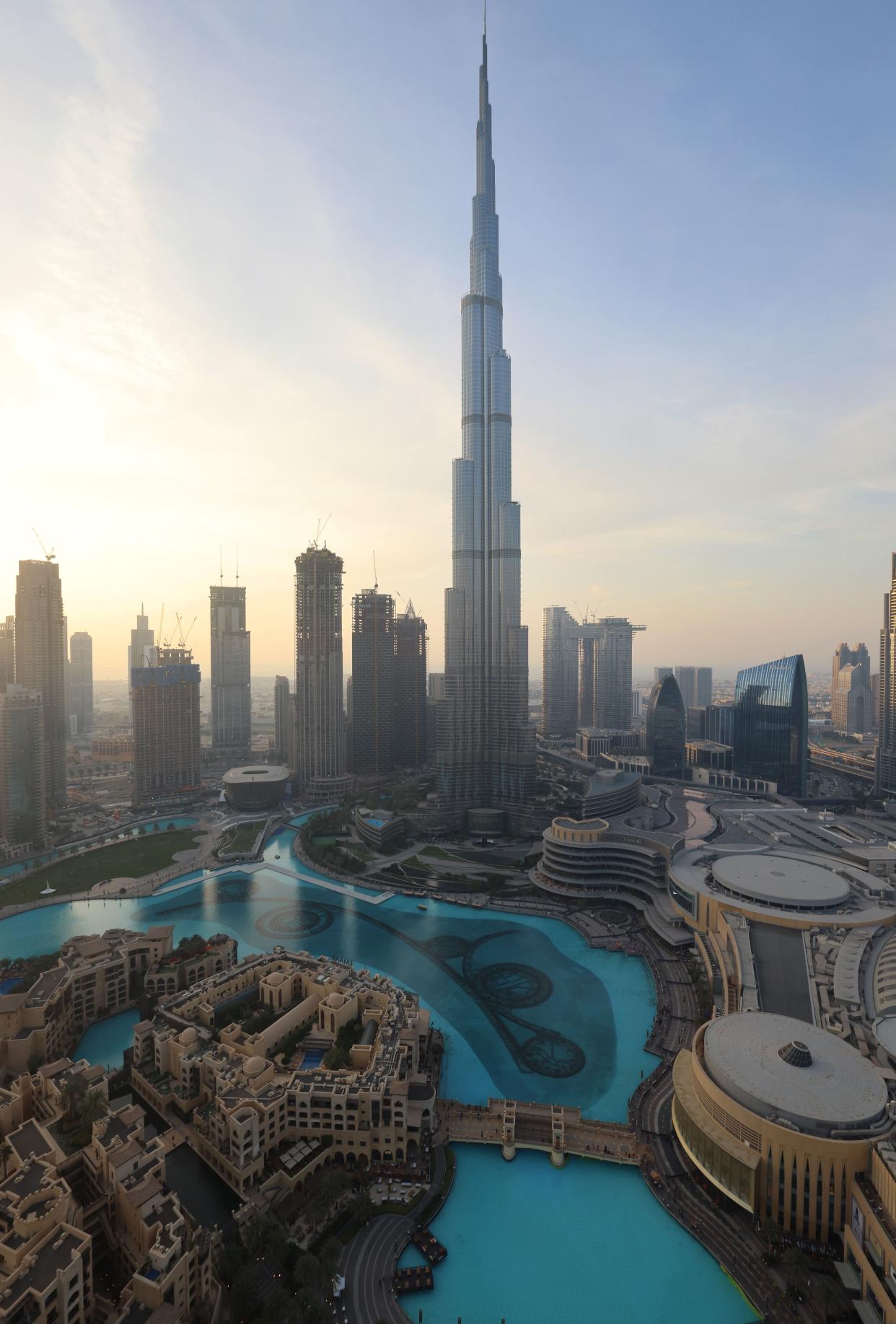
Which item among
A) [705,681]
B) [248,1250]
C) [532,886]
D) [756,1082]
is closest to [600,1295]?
[756,1082]

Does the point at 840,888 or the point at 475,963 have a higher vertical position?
the point at 840,888

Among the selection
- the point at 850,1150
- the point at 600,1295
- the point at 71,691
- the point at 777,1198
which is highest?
the point at 71,691

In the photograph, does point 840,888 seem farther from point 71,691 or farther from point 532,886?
point 71,691

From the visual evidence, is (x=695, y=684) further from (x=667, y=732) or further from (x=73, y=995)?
(x=73, y=995)

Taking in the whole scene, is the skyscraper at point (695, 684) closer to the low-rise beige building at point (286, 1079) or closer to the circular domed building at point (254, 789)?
the circular domed building at point (254, 789)

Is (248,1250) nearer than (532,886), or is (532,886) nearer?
(248,1250)

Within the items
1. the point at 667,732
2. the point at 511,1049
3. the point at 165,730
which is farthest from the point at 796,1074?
the point at 165,730
